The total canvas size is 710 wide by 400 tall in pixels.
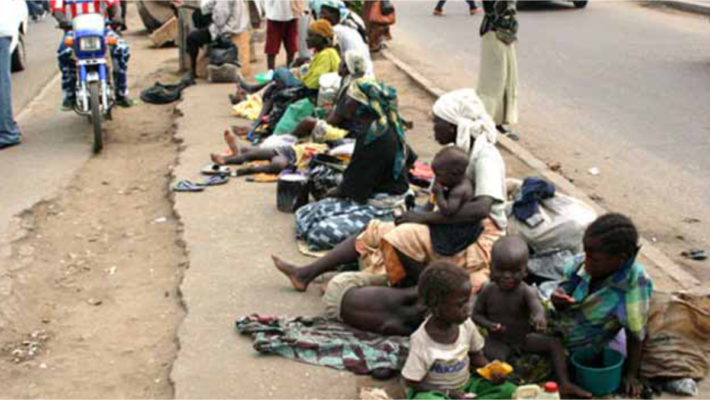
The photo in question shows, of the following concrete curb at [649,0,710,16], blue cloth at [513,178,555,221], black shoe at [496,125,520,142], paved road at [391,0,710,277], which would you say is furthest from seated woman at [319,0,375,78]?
concrete curb at [649,0,710,16]

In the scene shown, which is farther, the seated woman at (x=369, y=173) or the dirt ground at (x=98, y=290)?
the seated woman at (x=369, y=173)

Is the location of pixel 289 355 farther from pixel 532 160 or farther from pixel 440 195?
pixel 532 160

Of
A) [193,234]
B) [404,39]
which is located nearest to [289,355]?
[193,234]

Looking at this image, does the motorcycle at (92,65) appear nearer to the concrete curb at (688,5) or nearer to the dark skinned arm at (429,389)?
the dark skinned arm at (429,389)

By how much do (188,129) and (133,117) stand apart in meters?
1.45

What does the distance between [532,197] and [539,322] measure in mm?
1143

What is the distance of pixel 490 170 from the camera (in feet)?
16.2

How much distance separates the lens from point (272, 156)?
8.09 meters

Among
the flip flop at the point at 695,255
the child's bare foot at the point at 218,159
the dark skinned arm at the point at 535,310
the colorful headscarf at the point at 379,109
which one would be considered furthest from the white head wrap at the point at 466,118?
the child's bare foot at the point at 218,159

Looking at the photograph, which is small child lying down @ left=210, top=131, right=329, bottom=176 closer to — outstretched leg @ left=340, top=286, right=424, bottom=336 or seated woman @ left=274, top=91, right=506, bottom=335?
seated woman @ left=274, top=91, right=506, bottom=335

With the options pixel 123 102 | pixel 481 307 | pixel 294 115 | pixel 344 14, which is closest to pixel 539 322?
pixel 481 307

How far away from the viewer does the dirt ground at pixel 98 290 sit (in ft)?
15.7

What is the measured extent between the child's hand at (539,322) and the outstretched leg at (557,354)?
0.05 metres

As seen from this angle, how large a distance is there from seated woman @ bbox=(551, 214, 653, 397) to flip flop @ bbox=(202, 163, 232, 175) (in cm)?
408
